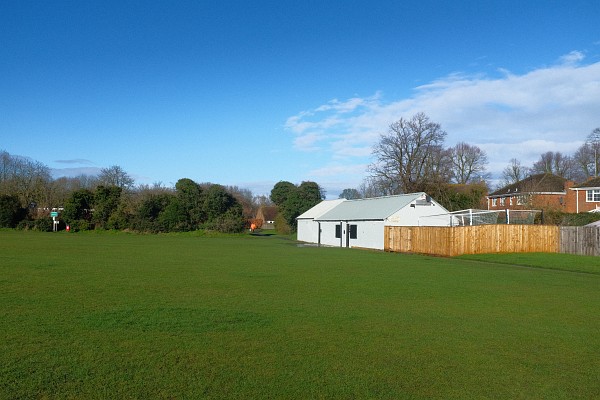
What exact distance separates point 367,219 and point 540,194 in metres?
19.8

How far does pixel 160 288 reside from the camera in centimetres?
1430

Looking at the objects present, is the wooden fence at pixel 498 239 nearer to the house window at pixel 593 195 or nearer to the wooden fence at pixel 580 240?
the wooden fence at pixel 580 240

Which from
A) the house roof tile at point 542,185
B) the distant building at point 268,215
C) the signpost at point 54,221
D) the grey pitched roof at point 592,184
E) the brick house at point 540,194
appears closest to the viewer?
the brick house at point 540,194

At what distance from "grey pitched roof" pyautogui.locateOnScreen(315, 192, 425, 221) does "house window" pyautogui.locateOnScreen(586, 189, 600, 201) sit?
24620mm

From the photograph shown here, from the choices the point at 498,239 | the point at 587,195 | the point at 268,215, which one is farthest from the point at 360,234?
the point at 268,215

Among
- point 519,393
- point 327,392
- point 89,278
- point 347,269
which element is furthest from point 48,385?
point 347,269

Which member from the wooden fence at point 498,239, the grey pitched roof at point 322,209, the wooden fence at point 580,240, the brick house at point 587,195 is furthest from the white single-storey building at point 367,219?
the brick house at point 587,195

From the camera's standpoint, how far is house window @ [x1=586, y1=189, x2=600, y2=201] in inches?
2240

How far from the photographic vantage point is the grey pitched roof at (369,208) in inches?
1710

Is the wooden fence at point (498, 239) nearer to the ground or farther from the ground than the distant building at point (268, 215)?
nearer to the ground

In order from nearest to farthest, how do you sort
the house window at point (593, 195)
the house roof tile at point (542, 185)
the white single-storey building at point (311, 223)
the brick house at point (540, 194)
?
the brick house at point (540, 194), the white single-storey building at point (311, 223), the house window at point (593, 195), the house roof tile at point (542, 185)

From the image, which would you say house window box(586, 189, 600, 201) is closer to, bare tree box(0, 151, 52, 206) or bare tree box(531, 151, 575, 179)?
bare tree box(531, 151, 575, 179)

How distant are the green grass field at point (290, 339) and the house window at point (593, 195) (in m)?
46.3

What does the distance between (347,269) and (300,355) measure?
46.8 ft
